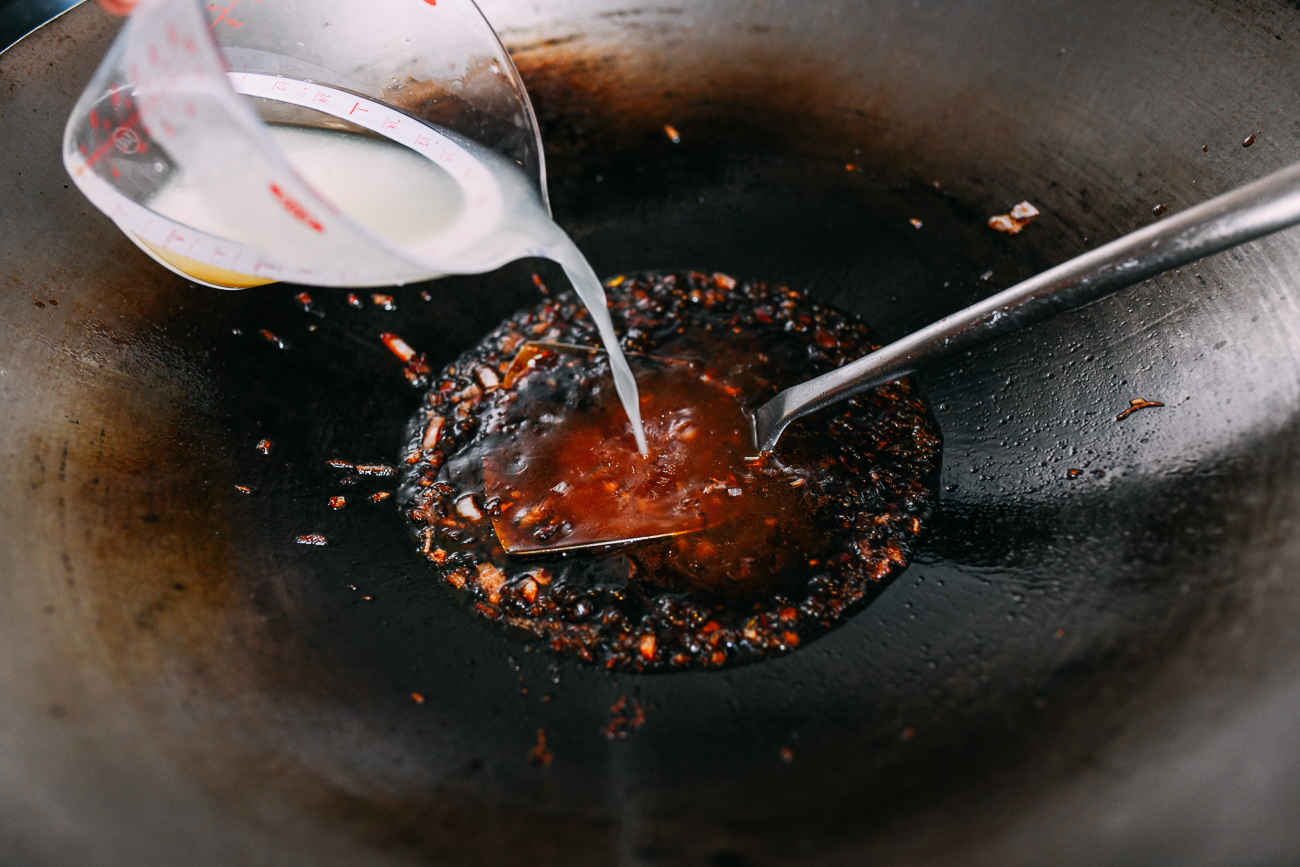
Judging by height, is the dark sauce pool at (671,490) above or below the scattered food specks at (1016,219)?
below

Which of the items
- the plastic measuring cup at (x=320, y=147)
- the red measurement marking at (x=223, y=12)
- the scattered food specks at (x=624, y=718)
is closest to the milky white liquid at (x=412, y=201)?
the plastic measuring cup at (x=320, y=147)

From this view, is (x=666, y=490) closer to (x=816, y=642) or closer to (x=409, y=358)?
(x=816, y=642)

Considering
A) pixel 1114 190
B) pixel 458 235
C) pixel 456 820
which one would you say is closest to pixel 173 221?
pixel 458 235

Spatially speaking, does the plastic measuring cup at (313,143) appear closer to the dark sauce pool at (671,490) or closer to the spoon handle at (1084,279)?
the dark sauce pool at (671,490)

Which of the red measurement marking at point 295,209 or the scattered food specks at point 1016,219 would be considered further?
the scattered food specks at point 1016,219

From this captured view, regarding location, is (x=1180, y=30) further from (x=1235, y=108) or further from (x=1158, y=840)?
(x=1158, y=840)

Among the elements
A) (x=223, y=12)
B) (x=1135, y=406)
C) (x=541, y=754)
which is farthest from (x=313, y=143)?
(x=1135, y=406)

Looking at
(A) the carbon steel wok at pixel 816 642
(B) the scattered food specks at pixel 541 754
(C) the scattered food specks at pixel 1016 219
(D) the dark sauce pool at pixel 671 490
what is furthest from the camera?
(C) the scattered food specks at pixel 1016 219

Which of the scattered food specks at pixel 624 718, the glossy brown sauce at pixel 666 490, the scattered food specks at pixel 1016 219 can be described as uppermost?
the scattered food specks at pixel 1016 219

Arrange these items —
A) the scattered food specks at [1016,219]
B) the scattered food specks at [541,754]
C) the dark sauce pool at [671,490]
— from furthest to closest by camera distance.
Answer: the scattered food specks at [1016,219], the dark sauce pool at [671,490], the scattered food specks at [541,754]
